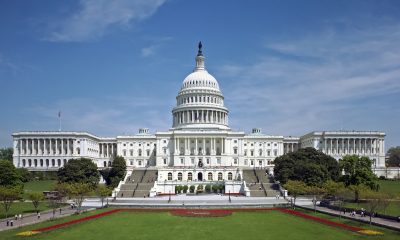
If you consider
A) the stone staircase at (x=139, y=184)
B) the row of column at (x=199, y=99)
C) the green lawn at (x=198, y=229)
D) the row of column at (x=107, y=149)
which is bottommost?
the stone staircase at (x=139, y=184)

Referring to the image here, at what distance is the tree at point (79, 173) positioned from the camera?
315ft

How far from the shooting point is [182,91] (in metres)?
150

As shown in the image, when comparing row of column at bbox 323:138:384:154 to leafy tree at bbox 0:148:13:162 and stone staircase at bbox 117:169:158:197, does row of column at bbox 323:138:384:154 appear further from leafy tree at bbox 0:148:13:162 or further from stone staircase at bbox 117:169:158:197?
leafy tree at bbox 0:148:13:162

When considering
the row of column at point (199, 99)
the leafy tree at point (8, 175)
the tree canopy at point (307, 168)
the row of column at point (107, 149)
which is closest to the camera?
the leafy tree at point (8, 175)

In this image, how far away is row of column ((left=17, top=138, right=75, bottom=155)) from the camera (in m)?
141

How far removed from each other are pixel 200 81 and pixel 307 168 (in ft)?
219

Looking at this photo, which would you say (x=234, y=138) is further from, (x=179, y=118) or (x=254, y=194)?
(x=254, y=194)

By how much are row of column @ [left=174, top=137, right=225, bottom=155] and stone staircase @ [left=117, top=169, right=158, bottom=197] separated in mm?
17511

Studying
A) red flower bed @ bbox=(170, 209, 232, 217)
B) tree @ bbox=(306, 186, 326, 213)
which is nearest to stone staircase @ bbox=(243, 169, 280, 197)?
tree @ bbox=(306, 186, 326, 213)

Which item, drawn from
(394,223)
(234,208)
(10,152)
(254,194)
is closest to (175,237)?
(394,223)

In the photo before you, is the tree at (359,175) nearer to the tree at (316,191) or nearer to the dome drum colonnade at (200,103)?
the tree at (316,191)

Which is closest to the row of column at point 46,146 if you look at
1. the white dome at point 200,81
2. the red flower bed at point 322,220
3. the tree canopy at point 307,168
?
the white dome at point 200,81

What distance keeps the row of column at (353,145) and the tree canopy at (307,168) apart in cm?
4219

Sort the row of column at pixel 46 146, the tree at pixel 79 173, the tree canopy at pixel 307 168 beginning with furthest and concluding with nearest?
the row of column at pixel 46 146
the tree at pixel 79 173
the tree canopy at pixel 307 168
